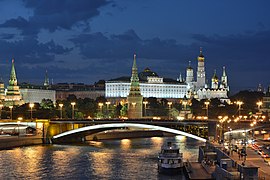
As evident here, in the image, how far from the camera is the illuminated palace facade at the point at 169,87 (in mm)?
160250

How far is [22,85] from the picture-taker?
522 ft

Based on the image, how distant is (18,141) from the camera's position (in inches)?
2287

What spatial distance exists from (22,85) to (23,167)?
12090cm

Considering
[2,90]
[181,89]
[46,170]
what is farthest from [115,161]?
[181,89]

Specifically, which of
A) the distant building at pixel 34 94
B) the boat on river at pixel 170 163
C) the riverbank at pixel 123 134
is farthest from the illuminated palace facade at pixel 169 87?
the boat on river at pixel 170 163

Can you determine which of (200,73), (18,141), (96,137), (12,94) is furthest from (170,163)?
(200,73)

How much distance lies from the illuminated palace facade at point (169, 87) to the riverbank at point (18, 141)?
96.7 metres

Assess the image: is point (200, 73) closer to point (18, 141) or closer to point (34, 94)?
point (34, 94)

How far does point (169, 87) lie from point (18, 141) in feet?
375

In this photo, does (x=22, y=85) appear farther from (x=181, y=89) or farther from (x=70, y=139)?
(x=70, y=139)

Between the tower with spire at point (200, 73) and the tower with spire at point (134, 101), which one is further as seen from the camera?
the tower with spire at point (200, 73)

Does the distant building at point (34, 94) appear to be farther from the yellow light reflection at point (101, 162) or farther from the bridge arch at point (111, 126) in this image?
the yellow light reflection at point (101, 162)

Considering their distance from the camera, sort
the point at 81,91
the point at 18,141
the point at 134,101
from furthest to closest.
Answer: the point at 81,91
the point at 134,101
the point at 18,141

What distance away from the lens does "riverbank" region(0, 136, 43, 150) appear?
183ft
